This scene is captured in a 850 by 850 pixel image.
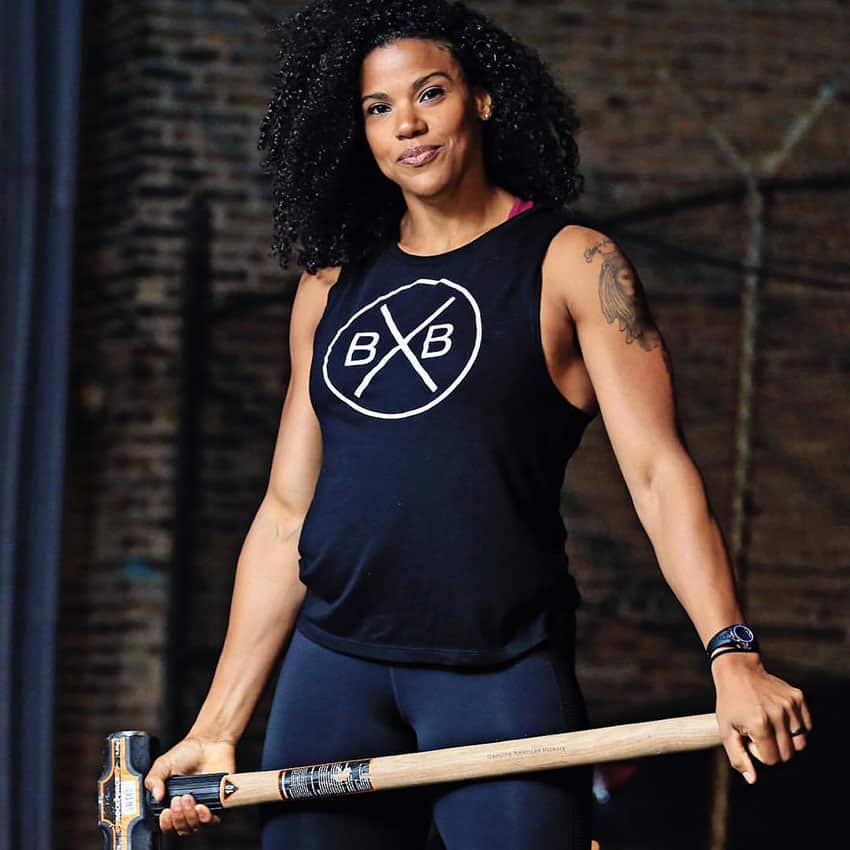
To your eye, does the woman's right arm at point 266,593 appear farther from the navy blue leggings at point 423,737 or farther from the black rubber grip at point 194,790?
the navy blue leggings at point 423,737

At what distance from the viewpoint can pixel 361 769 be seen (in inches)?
79.7

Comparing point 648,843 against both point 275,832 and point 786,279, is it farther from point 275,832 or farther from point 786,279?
point 275,832

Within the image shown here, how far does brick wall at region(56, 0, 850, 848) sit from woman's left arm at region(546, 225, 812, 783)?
119 inches

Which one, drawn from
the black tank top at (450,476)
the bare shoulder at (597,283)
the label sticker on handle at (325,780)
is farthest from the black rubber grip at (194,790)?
the bare shoulder at (597,283)

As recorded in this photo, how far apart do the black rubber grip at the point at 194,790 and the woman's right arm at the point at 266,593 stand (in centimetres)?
3

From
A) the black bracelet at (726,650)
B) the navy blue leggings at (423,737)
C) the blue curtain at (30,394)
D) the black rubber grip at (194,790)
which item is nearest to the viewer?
the black bracelet at (726,650)

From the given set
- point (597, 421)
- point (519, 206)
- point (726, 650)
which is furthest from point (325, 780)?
point (597, 421)

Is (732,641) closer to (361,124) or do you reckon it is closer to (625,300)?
(625,300)

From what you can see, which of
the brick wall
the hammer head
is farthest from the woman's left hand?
the brick wall

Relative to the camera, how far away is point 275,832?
2146 millimetres

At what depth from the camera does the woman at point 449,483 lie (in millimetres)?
2016

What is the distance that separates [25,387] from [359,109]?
2151 mm

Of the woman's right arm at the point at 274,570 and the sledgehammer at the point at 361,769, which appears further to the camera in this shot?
the woman's right arm at the point at 274,570

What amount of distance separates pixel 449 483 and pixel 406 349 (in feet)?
0.69
